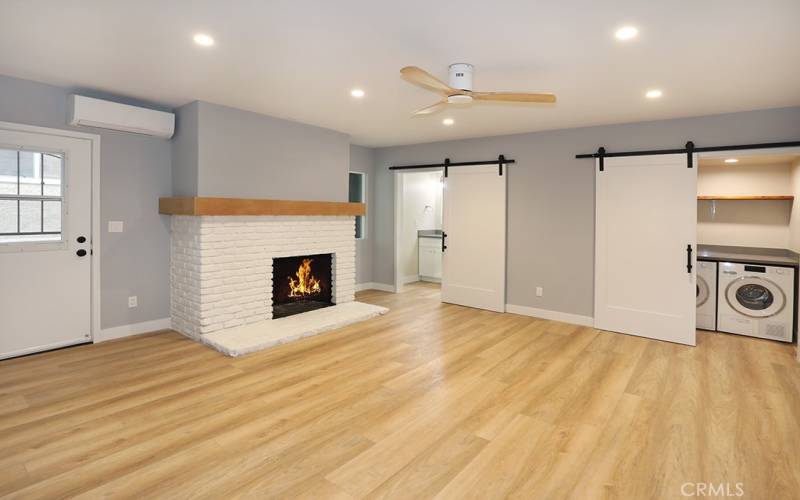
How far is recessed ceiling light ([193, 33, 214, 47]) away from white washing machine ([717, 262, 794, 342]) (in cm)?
554

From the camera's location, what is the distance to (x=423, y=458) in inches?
93.4

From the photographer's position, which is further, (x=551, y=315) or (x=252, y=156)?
(x=551, y=315)

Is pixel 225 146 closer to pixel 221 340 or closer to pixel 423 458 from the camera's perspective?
pixel 221 340

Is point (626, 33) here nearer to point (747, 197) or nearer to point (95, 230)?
point (747, 197)

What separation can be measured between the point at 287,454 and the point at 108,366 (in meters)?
2.28

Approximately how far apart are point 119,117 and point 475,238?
4428 millimetres

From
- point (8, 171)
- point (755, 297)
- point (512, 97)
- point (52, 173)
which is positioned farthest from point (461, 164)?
point (8, 171)

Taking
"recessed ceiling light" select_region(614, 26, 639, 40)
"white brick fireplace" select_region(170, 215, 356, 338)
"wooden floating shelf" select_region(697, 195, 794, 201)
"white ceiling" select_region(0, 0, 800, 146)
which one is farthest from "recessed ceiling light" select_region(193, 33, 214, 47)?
"wooden floating shelf" select_region(697, 195, 794, 201)

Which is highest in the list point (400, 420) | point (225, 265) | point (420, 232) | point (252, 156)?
point (252, 156)

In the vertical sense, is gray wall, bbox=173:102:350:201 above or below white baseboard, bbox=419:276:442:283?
above

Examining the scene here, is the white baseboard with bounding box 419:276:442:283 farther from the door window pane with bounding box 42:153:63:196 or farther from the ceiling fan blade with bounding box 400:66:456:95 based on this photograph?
the door window pane with bounding box 42:153:63:196

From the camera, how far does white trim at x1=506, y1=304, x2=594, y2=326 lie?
5286 mm

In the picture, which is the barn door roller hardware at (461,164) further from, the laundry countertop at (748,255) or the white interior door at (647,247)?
the laundry countertop at (748,255)

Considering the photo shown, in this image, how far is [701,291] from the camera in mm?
4977
